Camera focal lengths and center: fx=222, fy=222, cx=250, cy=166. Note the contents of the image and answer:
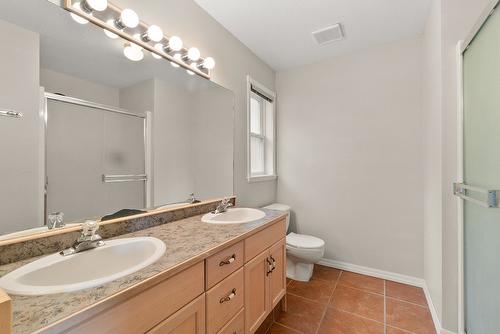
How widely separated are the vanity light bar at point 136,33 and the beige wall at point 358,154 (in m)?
1.38

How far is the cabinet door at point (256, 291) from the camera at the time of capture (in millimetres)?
1282

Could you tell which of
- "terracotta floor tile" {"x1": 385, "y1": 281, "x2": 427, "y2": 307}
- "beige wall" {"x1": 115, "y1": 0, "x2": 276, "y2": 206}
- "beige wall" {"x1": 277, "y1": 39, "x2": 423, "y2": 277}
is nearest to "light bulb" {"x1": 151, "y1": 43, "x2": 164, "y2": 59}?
"beige wall" {"x1": 115, "y1": 0, "x2": 276, "y2": 206}

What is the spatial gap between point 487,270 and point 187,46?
7.31 ft

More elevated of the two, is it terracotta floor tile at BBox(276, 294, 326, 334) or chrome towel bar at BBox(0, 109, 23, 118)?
chrome towel bar at BBox(0, 109, 23, 118)

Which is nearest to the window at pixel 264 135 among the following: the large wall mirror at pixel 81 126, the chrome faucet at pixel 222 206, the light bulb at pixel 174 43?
the chrome faucet at pixel 222 206

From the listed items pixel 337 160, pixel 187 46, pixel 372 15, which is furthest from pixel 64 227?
pixel 372 15

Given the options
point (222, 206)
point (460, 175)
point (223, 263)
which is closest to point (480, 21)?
point (460, 175)

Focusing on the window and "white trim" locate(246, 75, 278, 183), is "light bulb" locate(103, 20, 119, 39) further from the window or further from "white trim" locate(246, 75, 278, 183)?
Answer: the window

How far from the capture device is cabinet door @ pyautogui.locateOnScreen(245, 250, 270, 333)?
4.21 feet

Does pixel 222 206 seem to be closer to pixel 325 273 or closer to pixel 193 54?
pixel 193 54

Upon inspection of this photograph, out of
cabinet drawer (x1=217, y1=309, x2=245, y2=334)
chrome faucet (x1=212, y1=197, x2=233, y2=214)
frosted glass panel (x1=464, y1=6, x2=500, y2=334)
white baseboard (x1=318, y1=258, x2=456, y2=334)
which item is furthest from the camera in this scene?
white baseboard (x1=318, y1=258, x2=456, y2=334)

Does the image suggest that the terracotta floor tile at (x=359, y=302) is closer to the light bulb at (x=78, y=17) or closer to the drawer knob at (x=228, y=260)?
the drawer knob at (x=228, y=260)

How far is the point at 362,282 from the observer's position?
2201mm

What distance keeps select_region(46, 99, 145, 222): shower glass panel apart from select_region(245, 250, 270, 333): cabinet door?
77cm
